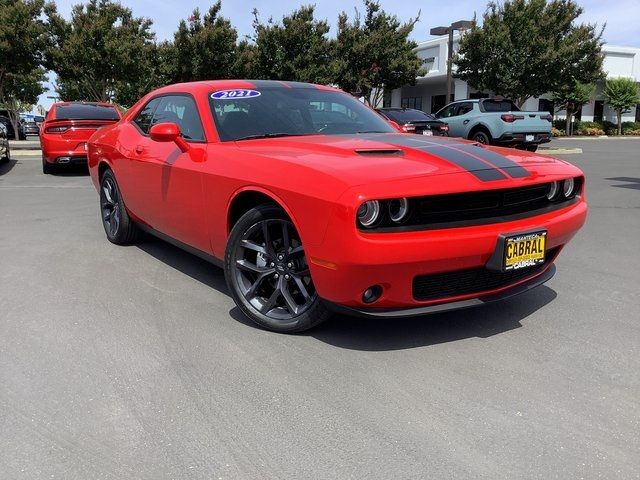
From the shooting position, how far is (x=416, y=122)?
15422 millimetres

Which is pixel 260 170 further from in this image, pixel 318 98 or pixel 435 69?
pixel 435 69

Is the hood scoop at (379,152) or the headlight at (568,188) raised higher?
the hood scoop at (379,152)

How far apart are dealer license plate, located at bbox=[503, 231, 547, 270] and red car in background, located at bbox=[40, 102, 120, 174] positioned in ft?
34.6

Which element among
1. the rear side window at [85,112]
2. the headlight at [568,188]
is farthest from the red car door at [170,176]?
the rear side window at [85,112]

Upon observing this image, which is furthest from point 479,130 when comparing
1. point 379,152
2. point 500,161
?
point 379,152

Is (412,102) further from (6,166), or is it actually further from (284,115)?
(284,115)

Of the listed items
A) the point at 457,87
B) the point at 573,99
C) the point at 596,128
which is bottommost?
the point at 596,128

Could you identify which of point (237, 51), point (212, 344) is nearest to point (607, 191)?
point (212, 344)

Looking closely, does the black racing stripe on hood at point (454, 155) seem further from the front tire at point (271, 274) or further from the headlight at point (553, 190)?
the front tire at point (271, 274)

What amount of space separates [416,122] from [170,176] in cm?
1195

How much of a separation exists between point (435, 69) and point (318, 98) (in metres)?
37.4

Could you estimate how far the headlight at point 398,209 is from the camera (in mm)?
2943

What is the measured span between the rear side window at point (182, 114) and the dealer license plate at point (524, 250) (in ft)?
7.28

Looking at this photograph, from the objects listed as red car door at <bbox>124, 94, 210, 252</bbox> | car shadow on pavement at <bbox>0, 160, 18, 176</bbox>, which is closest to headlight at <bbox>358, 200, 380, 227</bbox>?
red car door at <bbox>124, 94, 210, 252</bbox>
